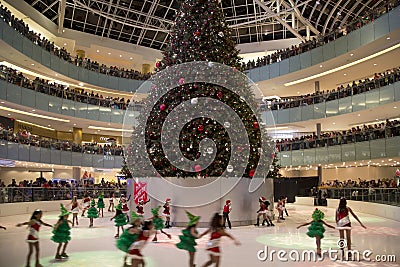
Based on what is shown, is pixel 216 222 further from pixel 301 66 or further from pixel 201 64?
pixel 301 66

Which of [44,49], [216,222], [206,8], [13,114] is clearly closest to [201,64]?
[206,8]

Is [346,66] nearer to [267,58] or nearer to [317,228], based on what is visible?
[267,58]

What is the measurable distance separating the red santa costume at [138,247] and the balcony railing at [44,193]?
18137mm

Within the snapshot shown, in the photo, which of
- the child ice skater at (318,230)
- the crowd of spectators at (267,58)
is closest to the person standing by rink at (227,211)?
the child ice skater at (318,230)

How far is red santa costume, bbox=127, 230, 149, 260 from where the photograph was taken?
26.2 feet

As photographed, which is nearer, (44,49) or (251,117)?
(251,117)

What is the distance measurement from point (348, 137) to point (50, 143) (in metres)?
23.0

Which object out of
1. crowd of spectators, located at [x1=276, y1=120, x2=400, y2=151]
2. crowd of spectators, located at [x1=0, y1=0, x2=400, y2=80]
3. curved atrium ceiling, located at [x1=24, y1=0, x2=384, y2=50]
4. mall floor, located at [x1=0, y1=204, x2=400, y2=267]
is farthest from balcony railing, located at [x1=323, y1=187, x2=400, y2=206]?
curved atrium ceiling, located at [x1=24, y1=0, x2=384, y2=50]

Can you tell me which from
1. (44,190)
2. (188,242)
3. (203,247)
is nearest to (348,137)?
(203,247)

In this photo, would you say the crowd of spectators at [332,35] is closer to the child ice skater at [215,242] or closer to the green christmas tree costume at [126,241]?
Answer: the child ice skater at [215,242]

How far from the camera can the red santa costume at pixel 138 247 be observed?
315 inches

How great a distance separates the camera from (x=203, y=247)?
12305 millimetres

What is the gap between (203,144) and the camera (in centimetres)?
1762

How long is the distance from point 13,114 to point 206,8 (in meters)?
22.2
